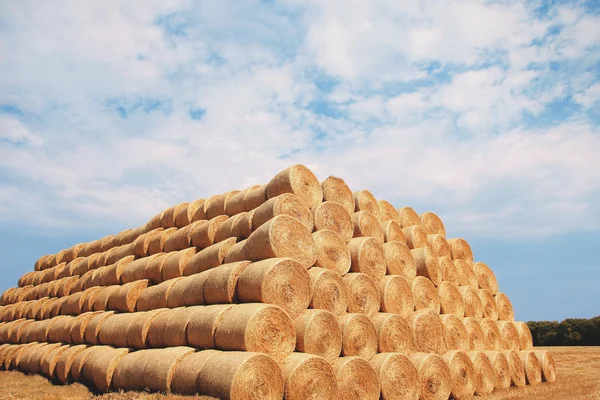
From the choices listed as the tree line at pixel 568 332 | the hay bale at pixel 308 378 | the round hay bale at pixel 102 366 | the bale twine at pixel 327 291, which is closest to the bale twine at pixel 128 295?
the round hay bale at pixel 102 366

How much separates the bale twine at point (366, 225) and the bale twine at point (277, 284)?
279 cm

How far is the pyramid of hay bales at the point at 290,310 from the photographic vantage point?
743 centimetres

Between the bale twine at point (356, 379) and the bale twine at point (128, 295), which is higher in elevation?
the bale twine at point (128, 295)

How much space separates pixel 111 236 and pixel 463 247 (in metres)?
10.6

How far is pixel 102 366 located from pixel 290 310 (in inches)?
174

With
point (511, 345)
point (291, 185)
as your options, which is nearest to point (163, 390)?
point (291, 185)

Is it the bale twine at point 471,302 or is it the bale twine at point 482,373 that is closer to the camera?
the bale twine at point 482,373

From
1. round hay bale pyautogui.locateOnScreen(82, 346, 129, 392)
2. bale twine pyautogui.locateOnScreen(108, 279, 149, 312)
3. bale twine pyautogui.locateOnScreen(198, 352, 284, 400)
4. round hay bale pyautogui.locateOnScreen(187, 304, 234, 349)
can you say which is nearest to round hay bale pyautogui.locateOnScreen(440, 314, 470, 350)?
bale twine pyautogui.locateOnScreen(198, 352, 284, 400)

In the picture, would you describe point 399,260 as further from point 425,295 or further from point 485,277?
point 485,277

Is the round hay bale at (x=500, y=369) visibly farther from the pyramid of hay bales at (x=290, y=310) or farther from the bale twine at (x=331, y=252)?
the bale twine at (x=331, y=252)

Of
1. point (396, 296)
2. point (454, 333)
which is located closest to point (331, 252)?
point (396, 296)

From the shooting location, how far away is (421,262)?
11.4 m

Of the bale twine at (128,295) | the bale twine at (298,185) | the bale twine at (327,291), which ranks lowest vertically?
the bale twine at (327,291)

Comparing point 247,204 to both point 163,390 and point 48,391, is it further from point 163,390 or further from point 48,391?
point 48,391
